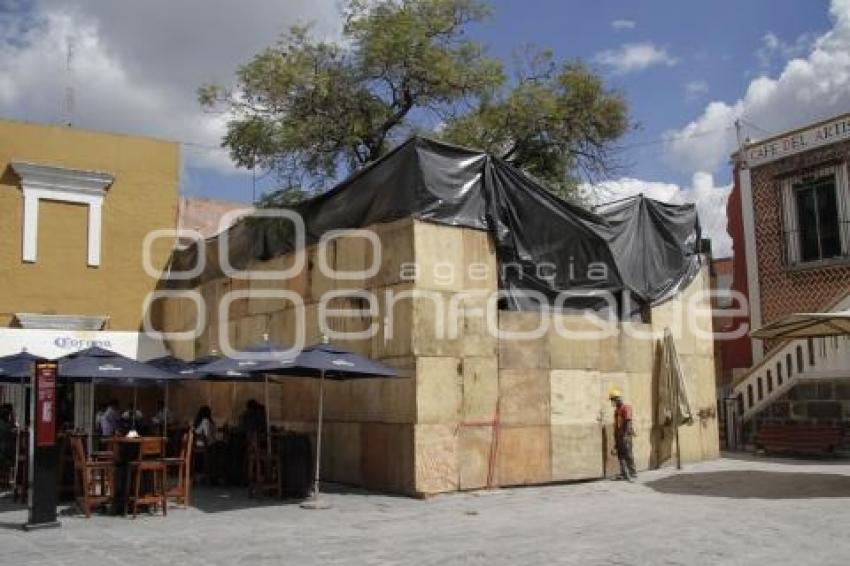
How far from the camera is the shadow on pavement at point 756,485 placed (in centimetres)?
1287

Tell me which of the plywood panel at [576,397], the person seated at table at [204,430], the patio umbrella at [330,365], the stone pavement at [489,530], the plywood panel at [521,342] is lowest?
the stone pavement at [489,530]

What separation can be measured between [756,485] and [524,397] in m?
4.08

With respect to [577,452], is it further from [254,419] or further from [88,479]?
[88,479]

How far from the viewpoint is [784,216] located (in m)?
21.6

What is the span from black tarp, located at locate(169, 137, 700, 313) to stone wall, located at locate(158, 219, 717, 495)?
366 mm

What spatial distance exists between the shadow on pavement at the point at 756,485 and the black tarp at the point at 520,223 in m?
3.48

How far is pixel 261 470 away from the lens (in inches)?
539

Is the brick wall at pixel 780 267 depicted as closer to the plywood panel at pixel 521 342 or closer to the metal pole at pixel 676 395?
the metal pole at pixel 676 395

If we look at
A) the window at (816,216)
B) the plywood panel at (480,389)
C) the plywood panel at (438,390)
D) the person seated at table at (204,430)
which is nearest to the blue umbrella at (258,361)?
the plywood panel at (438,390)

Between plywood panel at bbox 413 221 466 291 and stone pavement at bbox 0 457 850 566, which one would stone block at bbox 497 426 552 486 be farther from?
plywood panel at bbox 413 221 466 291

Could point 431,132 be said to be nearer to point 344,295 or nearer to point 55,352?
point 344,295

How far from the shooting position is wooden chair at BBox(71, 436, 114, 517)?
11.5 m

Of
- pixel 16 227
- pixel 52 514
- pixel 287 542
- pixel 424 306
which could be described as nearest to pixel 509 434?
pixel 424 306

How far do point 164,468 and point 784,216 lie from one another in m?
16.8
